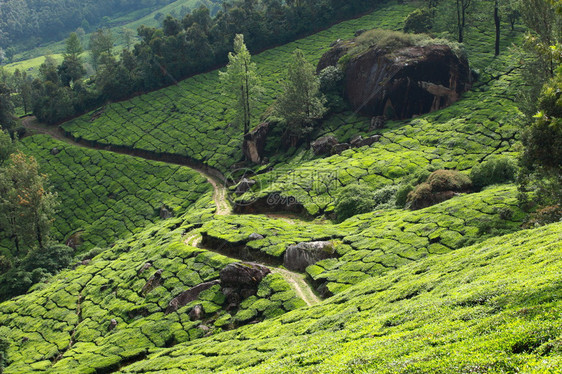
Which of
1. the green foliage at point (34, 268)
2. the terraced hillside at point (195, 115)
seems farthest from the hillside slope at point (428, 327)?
the terraced hillside at point (195, 115)

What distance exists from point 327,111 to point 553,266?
5738 cm

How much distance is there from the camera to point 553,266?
18.5 metres

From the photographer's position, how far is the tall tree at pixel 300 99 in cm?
6931


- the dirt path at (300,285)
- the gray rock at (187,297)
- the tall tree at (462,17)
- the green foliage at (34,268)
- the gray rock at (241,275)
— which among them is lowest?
the green foliage at (34,268)

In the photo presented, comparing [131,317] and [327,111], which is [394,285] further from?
[327,111]

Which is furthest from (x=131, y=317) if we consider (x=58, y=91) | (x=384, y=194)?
(x=58, y=91)

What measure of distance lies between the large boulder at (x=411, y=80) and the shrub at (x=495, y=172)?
2533cm

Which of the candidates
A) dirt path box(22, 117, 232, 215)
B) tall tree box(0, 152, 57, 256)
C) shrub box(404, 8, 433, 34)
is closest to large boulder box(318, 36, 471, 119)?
shrub box(404, 8, 433, 34)

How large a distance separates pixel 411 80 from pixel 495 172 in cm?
2737

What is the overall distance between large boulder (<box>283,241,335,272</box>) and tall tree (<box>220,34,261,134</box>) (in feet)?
137

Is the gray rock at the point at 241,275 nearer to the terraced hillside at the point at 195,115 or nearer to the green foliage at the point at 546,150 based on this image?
the green foliage at the point at 546,150

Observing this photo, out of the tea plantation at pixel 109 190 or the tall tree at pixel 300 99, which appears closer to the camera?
the tall tree at pixel 300 99

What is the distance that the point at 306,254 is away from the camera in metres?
40.6

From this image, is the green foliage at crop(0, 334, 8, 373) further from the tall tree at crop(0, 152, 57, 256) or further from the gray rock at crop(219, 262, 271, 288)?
the tall tree at crop(0, 152, 57, 256)
